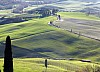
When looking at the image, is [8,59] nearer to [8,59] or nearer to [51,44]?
[8,59]

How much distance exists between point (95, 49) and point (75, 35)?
25.2 meters

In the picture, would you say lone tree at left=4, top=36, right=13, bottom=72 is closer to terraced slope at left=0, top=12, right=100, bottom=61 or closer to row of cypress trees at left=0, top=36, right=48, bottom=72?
row of cypress trees at left=0, top=36, right=48, bottom=72

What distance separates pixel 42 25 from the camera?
182 metres

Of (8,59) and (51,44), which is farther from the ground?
(8,59)

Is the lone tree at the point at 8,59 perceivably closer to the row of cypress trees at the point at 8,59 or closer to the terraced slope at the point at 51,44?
the row of cypress trees at the point at 8,59

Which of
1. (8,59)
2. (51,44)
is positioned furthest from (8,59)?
(51,44)

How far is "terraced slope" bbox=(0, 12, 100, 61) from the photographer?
123 metres

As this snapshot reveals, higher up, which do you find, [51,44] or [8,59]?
[8,59]

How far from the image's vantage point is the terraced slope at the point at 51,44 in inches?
4854

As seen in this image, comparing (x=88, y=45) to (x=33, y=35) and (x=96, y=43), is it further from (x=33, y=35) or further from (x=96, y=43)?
(x=33, y=35)

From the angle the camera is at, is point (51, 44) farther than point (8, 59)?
Yes

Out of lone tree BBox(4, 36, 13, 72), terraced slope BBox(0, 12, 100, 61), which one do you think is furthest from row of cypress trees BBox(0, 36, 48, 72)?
terraced slope BBox(0, 12, 100, 61)

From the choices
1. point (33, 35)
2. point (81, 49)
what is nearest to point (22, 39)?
point (33, 35)

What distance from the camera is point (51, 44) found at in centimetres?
13612
